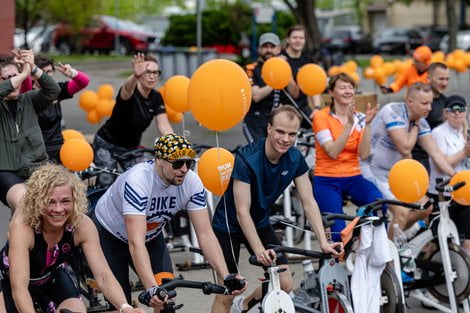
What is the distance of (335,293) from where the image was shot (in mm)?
6949

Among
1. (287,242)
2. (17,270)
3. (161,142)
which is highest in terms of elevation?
(161,142)

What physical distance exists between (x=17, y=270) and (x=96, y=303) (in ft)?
7.78

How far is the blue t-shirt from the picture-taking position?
22.2 ft

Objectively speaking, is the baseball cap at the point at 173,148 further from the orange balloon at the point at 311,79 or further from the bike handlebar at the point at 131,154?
the orange balloon at the point at 311,79

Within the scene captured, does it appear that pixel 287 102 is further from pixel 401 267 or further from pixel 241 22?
pixel 241 22

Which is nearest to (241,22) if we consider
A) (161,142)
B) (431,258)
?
(431,258)

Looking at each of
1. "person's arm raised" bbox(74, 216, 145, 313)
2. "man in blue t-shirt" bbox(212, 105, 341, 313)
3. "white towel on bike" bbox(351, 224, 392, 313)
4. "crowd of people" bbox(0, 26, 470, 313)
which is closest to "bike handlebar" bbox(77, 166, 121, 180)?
"crowd of people" bbox(0, 26, 470, 313)

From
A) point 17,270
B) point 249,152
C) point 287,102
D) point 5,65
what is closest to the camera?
point 17,270

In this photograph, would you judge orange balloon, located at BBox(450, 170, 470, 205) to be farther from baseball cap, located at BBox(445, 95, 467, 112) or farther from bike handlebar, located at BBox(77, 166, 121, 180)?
bike handlebar, located at BBox(77, 166, 121, 180)

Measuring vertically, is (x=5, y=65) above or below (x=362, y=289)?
above

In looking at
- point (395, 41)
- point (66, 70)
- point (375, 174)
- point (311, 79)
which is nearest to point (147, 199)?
point (66, 70)

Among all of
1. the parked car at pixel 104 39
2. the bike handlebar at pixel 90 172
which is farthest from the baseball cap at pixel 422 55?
the parked car at pixel 104 39

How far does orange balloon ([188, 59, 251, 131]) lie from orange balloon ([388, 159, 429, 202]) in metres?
1.36

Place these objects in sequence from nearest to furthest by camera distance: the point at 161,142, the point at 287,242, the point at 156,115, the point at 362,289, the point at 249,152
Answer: the point at 161,142 → the point at 249,152 → the point at 362,289 → the point at 156,115 → the point at 287,242
